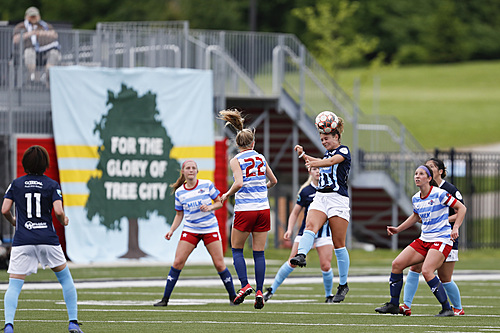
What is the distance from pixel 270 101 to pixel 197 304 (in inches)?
510

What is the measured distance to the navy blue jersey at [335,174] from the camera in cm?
1216

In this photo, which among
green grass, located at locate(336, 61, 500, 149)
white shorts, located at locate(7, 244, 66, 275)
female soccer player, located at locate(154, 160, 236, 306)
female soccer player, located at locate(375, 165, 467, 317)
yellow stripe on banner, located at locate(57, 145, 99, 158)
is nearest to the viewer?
white shorts, located at locate(7, 244, 66, 275)

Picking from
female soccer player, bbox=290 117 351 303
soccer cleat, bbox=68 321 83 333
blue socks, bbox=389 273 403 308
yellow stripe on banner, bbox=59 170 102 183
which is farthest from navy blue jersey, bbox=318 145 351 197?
yellow stripe on banner, bbox=59 170 102 183

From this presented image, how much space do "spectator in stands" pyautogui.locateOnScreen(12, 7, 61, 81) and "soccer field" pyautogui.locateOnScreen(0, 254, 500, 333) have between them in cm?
580

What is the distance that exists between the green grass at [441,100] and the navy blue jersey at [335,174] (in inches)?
1798

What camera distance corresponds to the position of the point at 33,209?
970 centimetres

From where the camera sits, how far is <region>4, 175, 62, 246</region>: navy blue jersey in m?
9.70

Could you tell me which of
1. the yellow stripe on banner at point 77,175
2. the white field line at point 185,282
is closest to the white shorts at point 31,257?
the white field line at point 185,282

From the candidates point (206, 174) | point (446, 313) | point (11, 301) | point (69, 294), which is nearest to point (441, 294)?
point (446, 313)

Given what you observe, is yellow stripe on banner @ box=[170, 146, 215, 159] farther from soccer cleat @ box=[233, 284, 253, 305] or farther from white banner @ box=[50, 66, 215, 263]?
soccer cleat @ box=[233, 284, 253, 305]

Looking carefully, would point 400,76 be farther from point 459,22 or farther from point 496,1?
point 496,1

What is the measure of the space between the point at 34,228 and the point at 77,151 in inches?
488

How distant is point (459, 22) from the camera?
9569cm

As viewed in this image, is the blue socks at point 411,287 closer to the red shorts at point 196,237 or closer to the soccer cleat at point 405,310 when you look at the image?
the soccer cleat at point 405,310
